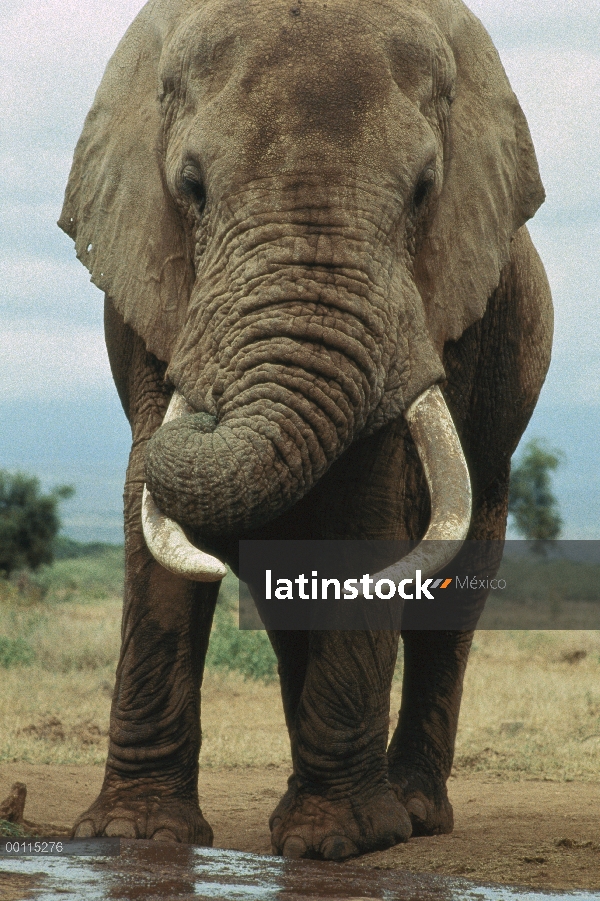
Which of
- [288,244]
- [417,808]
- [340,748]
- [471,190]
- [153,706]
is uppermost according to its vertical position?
[471,190]

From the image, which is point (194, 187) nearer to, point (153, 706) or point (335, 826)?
point (153, 706)

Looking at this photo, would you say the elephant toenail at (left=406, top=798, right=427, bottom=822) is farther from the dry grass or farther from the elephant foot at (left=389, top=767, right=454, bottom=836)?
the dry grass

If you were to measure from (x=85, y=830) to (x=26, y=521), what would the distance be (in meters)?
22.1

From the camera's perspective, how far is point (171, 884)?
4.01 m

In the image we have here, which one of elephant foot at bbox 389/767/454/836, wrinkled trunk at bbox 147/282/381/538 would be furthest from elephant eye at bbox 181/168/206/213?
elephant foot at bbox 389/767/454/836

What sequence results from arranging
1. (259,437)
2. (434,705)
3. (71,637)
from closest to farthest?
(259,437), (434,705), (71,637)

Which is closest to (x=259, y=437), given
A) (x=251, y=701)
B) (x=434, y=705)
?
(x=434, y=705)

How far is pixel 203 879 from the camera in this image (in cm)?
414

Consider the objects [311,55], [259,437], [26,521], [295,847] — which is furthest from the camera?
[26,521]

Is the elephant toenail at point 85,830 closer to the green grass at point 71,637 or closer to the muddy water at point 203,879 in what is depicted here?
the muddy water at point 203,879

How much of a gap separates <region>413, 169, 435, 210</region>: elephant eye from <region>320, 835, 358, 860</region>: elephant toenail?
7.84 ft

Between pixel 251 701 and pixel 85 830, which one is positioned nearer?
pixel 85 830

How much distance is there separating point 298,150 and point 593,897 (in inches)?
105

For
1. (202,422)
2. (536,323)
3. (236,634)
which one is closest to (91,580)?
(236,634)
